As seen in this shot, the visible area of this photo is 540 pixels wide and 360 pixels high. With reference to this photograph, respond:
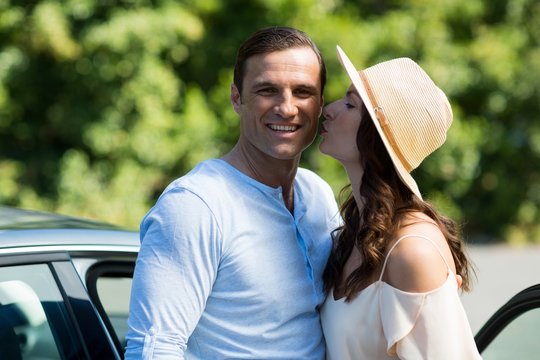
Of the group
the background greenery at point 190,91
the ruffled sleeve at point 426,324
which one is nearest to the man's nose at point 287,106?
the ruffled sleeve at point 426,324

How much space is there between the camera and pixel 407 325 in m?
2.03

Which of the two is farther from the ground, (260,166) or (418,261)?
(260,166)

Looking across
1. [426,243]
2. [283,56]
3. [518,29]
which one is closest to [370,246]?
[426,243]

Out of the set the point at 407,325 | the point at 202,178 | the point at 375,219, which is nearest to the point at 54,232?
the point at 202,178

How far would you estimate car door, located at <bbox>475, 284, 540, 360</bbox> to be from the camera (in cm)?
249

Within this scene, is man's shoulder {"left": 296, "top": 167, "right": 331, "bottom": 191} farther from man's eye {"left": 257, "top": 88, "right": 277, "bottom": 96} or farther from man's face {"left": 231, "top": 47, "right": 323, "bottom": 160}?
man's eye {"left": 257, "top": 88, "right": 277, "bottom": 96}

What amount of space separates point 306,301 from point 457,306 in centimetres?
37

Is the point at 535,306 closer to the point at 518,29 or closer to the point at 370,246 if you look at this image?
the point at 370,246

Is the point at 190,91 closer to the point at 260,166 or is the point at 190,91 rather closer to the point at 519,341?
the point at 519,341

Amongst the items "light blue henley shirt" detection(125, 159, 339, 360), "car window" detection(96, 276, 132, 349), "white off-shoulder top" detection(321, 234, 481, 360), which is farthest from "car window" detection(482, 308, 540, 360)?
"car window" detection(96, 276, 132, 349)

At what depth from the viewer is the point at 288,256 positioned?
223 cm

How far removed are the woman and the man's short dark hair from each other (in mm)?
111

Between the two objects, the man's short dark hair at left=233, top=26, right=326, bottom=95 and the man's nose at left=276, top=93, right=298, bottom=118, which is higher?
the man's short dark hair at left=233, top=26, right=326, bottom=95

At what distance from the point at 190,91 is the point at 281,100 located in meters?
8.34
